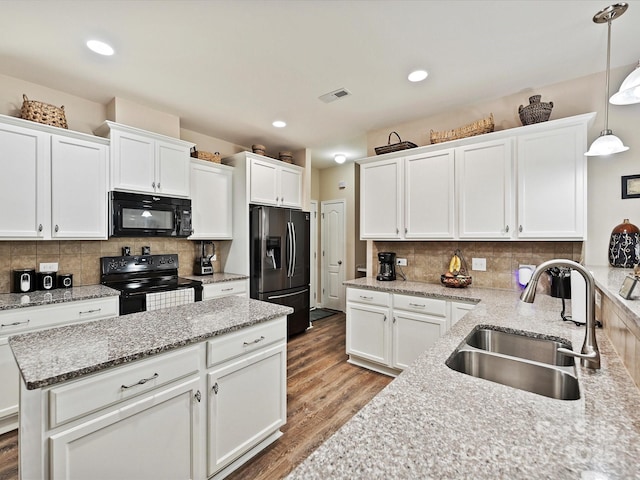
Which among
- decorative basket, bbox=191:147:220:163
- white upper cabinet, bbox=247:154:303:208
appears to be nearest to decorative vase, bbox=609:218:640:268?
white upper cabinet, bbox=247:154:303:208

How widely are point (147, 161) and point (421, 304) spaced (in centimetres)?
300

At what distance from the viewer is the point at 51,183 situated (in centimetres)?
253

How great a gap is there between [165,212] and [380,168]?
7.72 ft

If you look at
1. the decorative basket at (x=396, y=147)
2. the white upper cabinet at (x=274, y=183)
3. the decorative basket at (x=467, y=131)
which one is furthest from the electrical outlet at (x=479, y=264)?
the white upper cabinet at (x=274, y=183)

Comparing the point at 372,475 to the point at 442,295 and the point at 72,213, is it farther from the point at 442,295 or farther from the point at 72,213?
the point at 72,213

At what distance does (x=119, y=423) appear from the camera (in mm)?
1230

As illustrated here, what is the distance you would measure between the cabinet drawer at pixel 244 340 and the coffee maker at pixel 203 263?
2.12 m

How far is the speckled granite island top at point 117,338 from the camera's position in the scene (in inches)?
43.5

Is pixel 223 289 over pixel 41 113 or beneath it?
beneath

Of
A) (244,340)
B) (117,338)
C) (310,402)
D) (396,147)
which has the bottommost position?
(310,402)

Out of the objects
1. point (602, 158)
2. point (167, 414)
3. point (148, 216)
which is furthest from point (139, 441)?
point (602, 158)

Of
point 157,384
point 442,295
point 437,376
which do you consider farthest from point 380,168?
point 157,384

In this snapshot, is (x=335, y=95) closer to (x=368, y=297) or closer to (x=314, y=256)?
(x=368, y=297)

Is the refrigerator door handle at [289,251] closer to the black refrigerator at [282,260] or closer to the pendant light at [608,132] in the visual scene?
the black refrigerator at [282,260]
